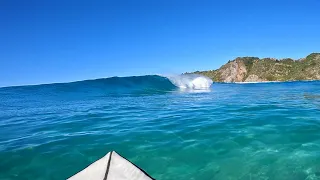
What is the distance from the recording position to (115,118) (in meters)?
13.5

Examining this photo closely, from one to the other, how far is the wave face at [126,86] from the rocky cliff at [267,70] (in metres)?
110

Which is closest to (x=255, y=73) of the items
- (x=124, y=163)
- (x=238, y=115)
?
(x=238, y=115)

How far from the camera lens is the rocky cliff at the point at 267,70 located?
14212 cm

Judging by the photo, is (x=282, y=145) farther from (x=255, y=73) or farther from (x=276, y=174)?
(x=255, y=73)

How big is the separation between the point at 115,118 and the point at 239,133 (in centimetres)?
629

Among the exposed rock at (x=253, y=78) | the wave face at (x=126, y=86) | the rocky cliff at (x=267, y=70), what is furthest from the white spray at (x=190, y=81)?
the exposed rock at (x=253, y=78)

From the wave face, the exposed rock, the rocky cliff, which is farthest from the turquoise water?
the exposed rock

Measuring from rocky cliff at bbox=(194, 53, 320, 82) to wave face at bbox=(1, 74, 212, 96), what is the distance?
11047 cm

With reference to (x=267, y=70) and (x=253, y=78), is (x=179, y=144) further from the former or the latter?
(x=267, y=70)

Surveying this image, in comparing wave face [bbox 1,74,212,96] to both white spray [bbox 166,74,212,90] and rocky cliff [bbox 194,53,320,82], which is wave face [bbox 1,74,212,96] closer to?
white spray [bbox 166,74,212,90]

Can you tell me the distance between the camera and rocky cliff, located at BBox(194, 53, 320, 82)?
14212 cm

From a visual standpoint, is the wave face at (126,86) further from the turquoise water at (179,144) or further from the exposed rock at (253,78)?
the exposed rock at (253,78)

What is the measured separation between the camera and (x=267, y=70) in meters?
160

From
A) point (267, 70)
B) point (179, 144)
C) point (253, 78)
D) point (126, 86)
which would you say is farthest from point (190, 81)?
point (267, 70)
